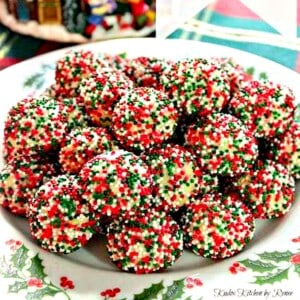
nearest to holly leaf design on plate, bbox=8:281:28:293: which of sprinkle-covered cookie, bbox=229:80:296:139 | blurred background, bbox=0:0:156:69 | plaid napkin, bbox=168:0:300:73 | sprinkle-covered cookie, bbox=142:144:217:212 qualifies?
sprinkle-covered cookie, bbox=142:144:217:212

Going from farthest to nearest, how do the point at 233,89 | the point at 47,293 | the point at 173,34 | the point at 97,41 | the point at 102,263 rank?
the point at 173,34 → the point at 97,41 → the point at 233,89 → the point at 102,263 → the point at 47,293

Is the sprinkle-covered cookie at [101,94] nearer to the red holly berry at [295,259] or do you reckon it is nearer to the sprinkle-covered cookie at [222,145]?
the sprinkle-covered cookie at [222,145]

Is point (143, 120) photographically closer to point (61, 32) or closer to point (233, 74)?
point (233, 74)

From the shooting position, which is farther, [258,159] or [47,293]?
[258,159]

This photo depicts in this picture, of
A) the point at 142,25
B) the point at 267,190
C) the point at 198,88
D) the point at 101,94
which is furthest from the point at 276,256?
the point at 142,25

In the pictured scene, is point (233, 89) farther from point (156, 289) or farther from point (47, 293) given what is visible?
point (47, 293)

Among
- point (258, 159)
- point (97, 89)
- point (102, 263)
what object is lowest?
point (102, 263)

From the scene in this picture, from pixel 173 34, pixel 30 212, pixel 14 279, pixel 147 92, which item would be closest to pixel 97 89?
pixel 147 92
